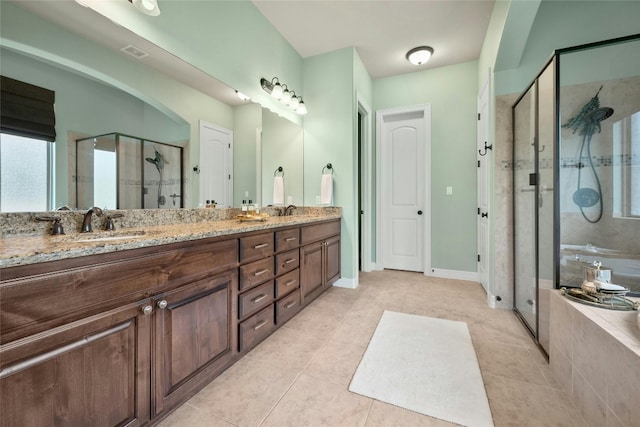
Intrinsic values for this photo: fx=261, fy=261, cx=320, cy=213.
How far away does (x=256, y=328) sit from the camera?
1731mm

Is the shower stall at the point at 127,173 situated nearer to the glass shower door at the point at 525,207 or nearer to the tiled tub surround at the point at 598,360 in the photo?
the tiled tub surround at the point at 598,360

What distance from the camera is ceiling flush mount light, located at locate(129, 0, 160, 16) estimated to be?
148cm

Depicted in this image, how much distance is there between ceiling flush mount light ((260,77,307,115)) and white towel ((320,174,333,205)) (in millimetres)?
863

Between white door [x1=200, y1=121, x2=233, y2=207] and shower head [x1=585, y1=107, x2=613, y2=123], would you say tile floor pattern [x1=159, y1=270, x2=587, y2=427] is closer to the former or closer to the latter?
white door [x1=200, y1=121, x2=233, y2=207]

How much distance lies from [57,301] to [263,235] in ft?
3.53

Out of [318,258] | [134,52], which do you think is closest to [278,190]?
[318,258]

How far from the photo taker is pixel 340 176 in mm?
3135

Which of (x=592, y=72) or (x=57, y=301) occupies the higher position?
(x=592, y=72)

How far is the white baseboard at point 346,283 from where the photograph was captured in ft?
10.2

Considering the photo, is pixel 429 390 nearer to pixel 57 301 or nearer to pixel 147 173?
pixel 57 301

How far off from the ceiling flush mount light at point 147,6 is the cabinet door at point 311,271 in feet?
6.17

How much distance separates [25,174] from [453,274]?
13.2ft

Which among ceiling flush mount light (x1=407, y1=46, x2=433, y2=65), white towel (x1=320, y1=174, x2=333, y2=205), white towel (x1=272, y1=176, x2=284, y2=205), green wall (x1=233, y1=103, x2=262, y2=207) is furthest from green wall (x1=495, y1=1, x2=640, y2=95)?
white towel (x1=272, y1=176, x2=284, y2=205)

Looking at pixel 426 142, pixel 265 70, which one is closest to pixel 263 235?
pixel 265 70
